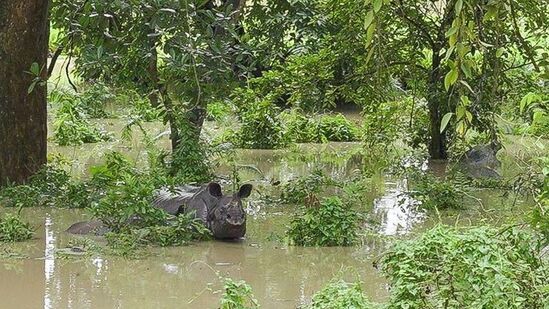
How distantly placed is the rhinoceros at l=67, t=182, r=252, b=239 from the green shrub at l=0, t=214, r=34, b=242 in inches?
17.7

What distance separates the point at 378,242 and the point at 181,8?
2.50 meters

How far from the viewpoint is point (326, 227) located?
8.04 metres

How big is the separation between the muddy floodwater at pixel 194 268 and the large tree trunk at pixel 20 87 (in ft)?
2.99

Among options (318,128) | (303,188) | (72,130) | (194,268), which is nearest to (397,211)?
(303,188)

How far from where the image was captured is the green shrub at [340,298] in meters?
4.86

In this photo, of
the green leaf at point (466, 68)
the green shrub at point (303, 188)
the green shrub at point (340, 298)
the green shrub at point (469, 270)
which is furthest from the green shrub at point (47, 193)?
the green leaf at point (466, 68)

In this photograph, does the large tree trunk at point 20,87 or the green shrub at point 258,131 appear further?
the green shrub at point 258,131

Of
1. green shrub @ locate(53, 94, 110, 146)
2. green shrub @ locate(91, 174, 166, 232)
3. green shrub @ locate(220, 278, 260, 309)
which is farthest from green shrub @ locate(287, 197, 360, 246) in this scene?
green shrub @ locate(53, 94, 110, 146)

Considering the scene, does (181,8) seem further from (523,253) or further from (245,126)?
(245,126)

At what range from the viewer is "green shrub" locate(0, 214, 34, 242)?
26.0ft

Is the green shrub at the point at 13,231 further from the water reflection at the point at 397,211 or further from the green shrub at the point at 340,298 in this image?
the green shrub at the point at 340,298

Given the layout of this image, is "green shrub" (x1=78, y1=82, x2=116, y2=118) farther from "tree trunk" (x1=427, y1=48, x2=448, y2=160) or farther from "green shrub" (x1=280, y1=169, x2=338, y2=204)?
"green shrub" (x1=280, y1=169, x2=338, y2=204)

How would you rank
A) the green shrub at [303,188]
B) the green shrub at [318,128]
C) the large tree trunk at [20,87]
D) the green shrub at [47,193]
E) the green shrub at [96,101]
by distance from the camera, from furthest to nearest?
the green shrub at [96,101] < the green shrub at [318,128] < the green shrub at [303,188] < the large tree trunk at [20,87] < the green shrub at [47,193]

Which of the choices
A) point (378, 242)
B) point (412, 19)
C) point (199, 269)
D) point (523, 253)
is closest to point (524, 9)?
point (412, 19)
